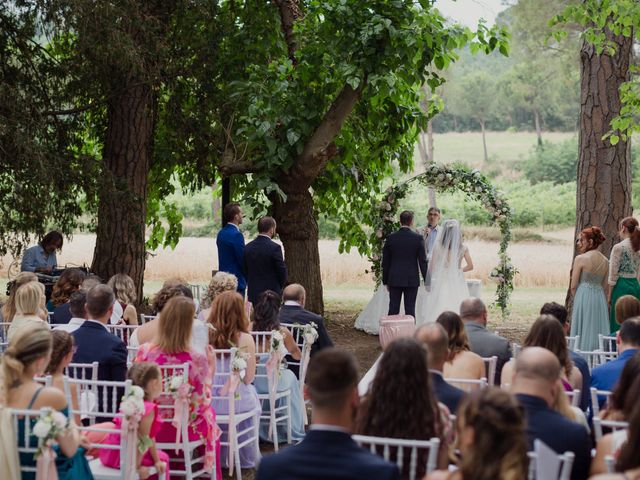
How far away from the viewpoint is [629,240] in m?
10.0

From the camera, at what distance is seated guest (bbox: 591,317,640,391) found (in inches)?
218

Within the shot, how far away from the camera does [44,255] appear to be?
35.4ft

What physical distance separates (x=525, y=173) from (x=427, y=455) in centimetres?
5196

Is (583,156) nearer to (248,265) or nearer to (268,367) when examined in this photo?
(248,265)

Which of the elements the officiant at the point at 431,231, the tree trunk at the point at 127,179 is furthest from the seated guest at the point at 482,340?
the officiant at the point at 431,231

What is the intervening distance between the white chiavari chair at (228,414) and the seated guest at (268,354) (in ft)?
1.76

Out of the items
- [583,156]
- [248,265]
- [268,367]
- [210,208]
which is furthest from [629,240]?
[210,208]

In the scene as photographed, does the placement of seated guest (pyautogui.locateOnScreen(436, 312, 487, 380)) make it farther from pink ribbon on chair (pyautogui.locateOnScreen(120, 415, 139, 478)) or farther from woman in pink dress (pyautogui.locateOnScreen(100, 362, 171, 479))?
pink ribbon on chair (pyautogui.locateOnScreen(120, 415, 139, 478))

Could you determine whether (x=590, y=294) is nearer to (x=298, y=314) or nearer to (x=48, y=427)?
(x=298, y=314)

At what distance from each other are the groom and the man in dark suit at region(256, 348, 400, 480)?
8466mm

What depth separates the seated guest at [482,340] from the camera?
651 centimetres

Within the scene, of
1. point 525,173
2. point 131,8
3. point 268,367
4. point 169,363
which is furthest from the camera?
point 525,173

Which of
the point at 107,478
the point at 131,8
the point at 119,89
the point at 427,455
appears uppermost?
the point at 131,8

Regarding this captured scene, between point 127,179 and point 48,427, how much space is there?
786 cm
